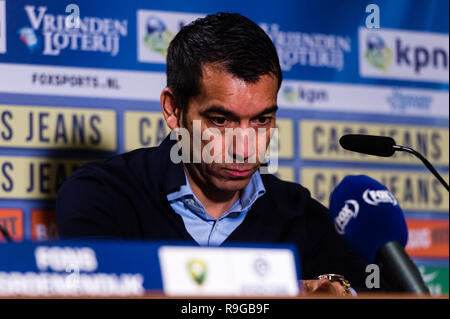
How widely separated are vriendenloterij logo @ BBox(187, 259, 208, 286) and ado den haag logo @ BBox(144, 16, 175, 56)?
1554mm

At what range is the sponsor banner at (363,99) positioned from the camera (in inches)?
101

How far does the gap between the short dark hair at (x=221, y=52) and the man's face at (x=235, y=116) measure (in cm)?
2

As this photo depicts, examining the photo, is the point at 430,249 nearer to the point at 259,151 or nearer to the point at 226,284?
the point at 259,151

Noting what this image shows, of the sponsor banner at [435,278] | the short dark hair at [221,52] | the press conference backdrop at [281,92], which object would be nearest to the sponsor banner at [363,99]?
the press conference backdrop at [281,92]

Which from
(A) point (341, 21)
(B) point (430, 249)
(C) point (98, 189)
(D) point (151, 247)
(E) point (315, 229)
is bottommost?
(B) point (430, 249)

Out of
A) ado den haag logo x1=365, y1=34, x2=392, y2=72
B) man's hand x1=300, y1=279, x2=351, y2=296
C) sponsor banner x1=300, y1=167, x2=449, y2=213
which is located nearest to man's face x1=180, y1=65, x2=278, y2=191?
man's hand x1=300, y1=279, x2=351, y2=296

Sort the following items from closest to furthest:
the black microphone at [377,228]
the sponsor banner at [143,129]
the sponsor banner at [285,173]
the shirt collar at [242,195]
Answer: the black microphone at [377,228] < the shirt collar at [242,195] < the sponsor banner at [143,129] < the sponsor banner at [285,173]

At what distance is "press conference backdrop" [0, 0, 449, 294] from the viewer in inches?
88.0

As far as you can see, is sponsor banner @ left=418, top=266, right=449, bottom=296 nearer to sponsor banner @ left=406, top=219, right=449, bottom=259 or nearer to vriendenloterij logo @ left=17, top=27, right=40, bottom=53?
sponsor banner @ left=406, top=219, right=449, bottom=259

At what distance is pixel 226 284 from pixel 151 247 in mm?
97

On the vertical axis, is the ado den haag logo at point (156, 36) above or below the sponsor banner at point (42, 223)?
above

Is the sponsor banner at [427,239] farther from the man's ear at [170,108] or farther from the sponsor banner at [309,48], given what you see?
the man's ear at [170,108]
